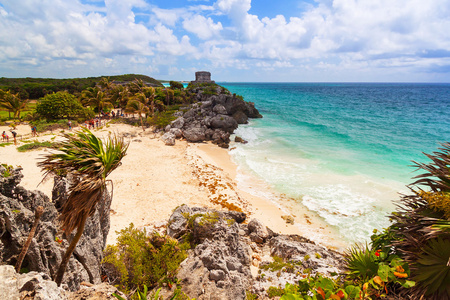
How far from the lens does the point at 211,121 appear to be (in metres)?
39.8

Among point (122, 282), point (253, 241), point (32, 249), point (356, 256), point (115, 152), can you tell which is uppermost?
point (115, 152)

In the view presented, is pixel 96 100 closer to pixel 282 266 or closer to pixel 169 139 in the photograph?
pixel 169 139

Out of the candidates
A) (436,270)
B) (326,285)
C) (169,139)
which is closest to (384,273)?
(436,270)

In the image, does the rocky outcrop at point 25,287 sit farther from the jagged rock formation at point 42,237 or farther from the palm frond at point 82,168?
the jagged rock formation at point 42,237

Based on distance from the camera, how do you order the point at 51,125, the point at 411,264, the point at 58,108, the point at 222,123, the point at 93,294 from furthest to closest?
the point at 222,123 < the point at 58,108 < the point at 51,125 < the point at 93,294 < the point at 411,264

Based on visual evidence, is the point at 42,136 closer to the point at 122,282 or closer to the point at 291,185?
the point at 122,282

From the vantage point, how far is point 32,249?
5.52 m

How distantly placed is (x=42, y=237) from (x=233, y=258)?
6221mm

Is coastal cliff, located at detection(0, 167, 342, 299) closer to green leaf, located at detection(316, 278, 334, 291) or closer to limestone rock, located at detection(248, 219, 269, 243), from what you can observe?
limestone rock, located at detection(248, 219, 269, 243)

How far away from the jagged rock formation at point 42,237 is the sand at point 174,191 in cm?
370

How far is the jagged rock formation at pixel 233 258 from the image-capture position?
276 inches

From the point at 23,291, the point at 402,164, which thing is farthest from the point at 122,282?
the point at 402,164

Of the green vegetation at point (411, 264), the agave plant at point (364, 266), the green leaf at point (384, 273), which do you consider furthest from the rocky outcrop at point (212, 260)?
the green leaf at point (384, 273)

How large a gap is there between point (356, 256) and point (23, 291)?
21.1 feet
